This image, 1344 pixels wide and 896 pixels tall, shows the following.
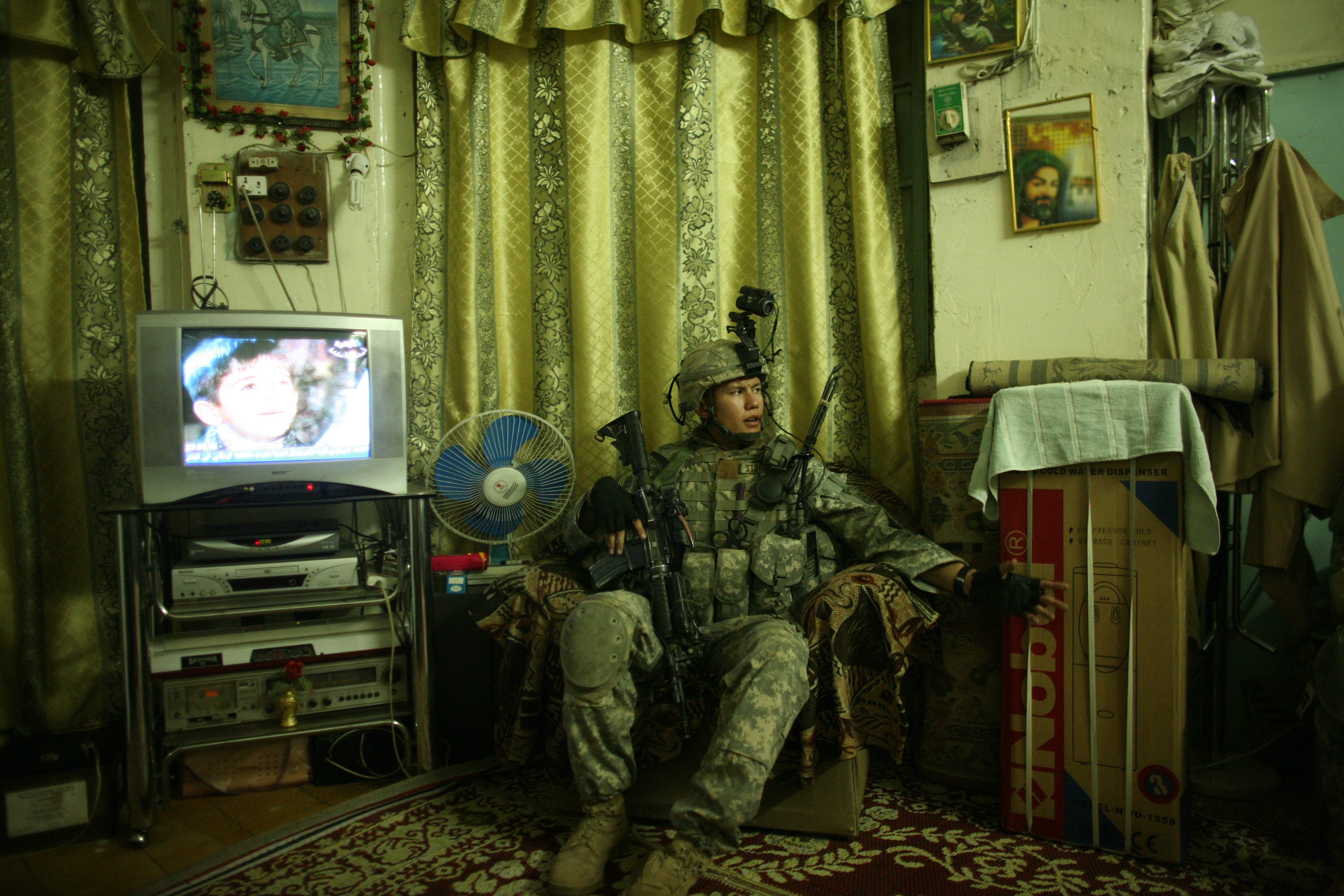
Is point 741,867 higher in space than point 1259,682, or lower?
lower

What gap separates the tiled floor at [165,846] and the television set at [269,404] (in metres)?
0.93

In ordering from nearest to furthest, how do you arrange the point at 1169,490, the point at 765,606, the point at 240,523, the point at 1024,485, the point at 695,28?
1. the point at 1169,490
2. the point at 1024,485
3. the point at 765,606
4. the point at 240,523
5. the point at 695,28

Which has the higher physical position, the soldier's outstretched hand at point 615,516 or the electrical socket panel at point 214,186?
the electrical socket panel at point 214,186

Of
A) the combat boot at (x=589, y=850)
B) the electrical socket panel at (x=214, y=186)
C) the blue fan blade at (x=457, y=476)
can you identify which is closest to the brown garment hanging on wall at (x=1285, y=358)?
the combat boot at (x=589, y=850)

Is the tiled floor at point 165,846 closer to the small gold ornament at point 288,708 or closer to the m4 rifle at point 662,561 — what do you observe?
the small gold ornament at point 288,708

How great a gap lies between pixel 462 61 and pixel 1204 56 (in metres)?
2.45

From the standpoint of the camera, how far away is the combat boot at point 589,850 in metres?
1.70

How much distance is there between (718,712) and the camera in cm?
187

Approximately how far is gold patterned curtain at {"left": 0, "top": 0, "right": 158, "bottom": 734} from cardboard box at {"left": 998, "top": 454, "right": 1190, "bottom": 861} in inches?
114

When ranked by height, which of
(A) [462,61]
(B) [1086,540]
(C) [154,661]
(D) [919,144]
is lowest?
(C) [154,661]

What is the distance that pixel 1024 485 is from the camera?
1.96 m

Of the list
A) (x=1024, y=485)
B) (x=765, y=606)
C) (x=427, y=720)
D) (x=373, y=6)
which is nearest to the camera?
(x=1024, y=485)

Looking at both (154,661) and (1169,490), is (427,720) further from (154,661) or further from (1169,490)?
(1169,490)

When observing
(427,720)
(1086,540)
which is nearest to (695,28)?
(1086,540)
